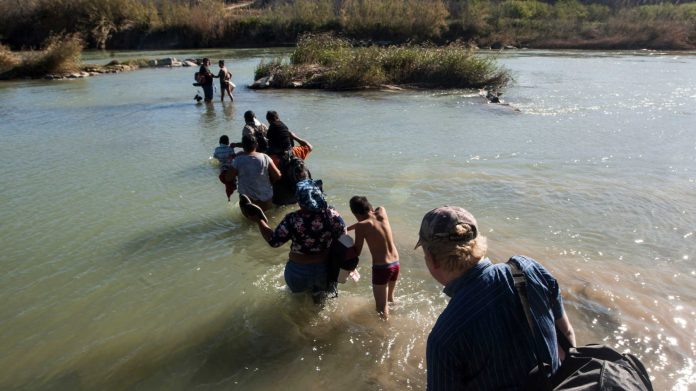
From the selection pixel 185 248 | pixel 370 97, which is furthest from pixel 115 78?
pixel 185 248

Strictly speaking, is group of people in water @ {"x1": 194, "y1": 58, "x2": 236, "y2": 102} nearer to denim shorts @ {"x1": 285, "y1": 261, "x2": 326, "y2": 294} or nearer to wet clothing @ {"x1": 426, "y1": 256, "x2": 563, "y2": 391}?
denim shorts @ {"x1": 285, "y1": 261, "x2": 326, "y2": 294}

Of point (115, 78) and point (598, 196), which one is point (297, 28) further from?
point (598, 196)

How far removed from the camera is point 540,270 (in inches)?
87.4

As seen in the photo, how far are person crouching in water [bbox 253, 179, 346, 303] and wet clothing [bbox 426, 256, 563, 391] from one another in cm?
244

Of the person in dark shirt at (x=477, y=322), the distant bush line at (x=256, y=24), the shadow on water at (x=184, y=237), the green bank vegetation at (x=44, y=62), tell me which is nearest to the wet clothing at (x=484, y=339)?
the person in dark shirt at (x=477, y=322)

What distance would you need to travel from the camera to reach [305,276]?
4727mm

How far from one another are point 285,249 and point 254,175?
1.10 m

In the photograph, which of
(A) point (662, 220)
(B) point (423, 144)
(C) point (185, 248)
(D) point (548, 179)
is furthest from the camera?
(B) point (423, 144)

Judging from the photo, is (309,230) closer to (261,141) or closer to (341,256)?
(341,256)

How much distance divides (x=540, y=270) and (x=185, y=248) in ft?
18.2

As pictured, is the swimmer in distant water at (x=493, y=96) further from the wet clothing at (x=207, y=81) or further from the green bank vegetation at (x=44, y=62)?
the green bank vegetation at (x=44, y=62)

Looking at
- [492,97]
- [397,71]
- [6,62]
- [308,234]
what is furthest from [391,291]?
[6,62]

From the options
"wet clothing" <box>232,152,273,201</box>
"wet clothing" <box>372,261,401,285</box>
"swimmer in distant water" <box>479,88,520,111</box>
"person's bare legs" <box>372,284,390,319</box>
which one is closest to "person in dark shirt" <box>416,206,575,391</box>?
"wet clothing" <box>372,261,401,285</box>

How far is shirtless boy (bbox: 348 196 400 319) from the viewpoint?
15.1 feet
